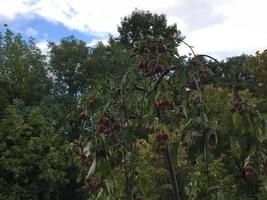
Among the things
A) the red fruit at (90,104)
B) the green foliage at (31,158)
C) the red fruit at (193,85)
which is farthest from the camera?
the green foliage at (31,158)

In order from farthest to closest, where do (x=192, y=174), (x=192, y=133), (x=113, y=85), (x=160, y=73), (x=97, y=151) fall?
1. (x=192, y=174)
2. (x=113, y=85)
3. (x=160, y=73)
4. (x=97, y=151)
5. (x=192, y=133)

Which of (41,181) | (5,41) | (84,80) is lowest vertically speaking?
(41,181)

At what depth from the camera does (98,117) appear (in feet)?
10.4

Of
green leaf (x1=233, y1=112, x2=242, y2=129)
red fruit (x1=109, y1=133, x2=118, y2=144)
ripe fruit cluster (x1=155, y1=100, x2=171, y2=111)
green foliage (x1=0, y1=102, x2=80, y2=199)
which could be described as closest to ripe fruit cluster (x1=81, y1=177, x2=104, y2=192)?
red fruit (x1=109, y1=133, x2=118, y2=144)

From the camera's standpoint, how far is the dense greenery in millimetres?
2834

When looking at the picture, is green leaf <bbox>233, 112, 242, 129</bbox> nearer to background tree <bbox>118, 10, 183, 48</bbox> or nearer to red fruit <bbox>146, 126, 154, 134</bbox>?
red fruit <bbox>146, 126, 154, 134</bbox>

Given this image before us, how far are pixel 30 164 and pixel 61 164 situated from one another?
46.5 inches

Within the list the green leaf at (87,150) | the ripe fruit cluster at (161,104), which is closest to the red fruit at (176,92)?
the ripe fruit cluster at (161,104)

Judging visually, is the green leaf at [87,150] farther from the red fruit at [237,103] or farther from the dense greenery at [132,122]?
the red fruit at [237,103]

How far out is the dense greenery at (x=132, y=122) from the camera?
9.30 ft

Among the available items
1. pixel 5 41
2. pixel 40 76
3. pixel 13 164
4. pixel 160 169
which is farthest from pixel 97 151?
pixel 5 41

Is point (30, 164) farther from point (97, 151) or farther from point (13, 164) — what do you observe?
point (97, 151)

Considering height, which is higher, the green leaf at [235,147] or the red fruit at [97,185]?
the green leaf at [235,147]

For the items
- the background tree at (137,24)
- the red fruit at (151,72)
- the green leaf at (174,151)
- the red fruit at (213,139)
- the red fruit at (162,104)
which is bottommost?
the green leaf at (174,151)
